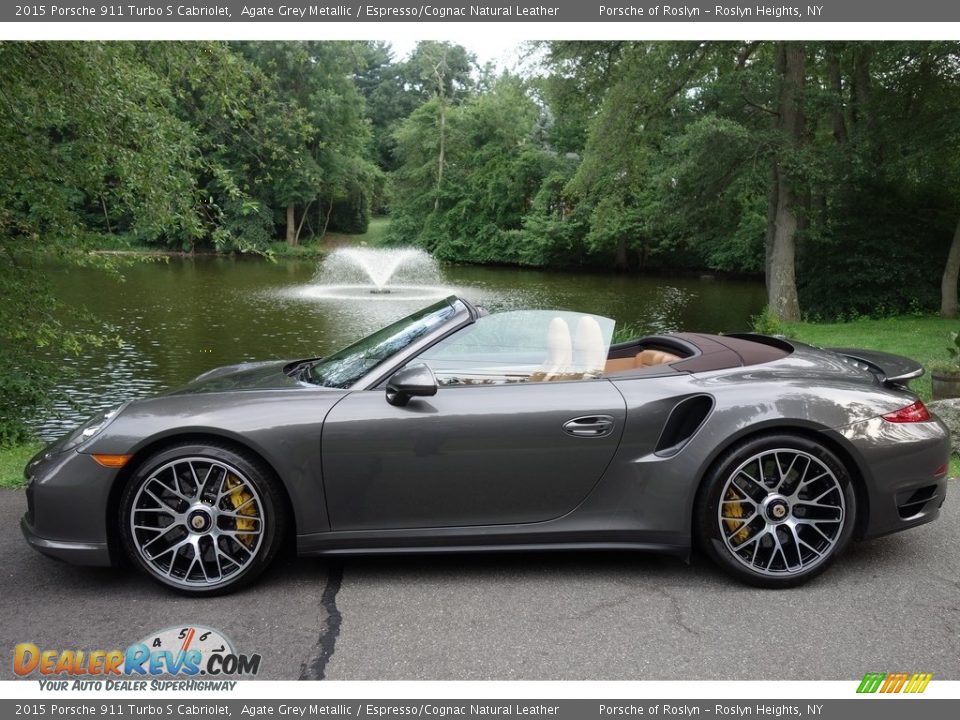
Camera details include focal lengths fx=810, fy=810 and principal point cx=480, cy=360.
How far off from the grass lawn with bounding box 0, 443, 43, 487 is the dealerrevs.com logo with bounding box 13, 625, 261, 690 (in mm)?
2541

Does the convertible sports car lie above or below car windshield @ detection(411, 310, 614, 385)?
below

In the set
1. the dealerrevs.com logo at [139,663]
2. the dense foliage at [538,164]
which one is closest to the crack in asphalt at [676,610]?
the dealerrevs.com logo at [139,663]

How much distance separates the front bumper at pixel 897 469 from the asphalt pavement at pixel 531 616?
11.0 inches

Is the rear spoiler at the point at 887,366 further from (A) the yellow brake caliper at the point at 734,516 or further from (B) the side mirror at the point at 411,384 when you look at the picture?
(B) the side mirror at the point at 411,384

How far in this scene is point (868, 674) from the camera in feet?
9.41

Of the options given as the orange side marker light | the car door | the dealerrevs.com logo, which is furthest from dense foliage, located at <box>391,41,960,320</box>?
the dealerrevs.com logo

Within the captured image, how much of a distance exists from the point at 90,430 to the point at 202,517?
682 mm

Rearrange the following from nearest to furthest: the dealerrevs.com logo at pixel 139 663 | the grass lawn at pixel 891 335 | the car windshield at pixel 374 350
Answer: the dealerrevs.com logo at pixel 139 663 < the car windshield at pixel 374 350 < the grass lawn at pixel 891 335

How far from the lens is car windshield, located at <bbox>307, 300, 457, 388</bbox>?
3812 mm

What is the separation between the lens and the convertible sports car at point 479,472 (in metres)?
3.51

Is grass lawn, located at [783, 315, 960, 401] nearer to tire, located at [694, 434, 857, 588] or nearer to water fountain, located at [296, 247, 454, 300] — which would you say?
tire, located at [694, 434, 857, 588]

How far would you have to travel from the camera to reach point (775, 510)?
142 inches

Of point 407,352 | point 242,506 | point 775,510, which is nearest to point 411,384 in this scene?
point 407,352

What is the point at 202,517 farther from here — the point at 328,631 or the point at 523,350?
the point at 523,350
